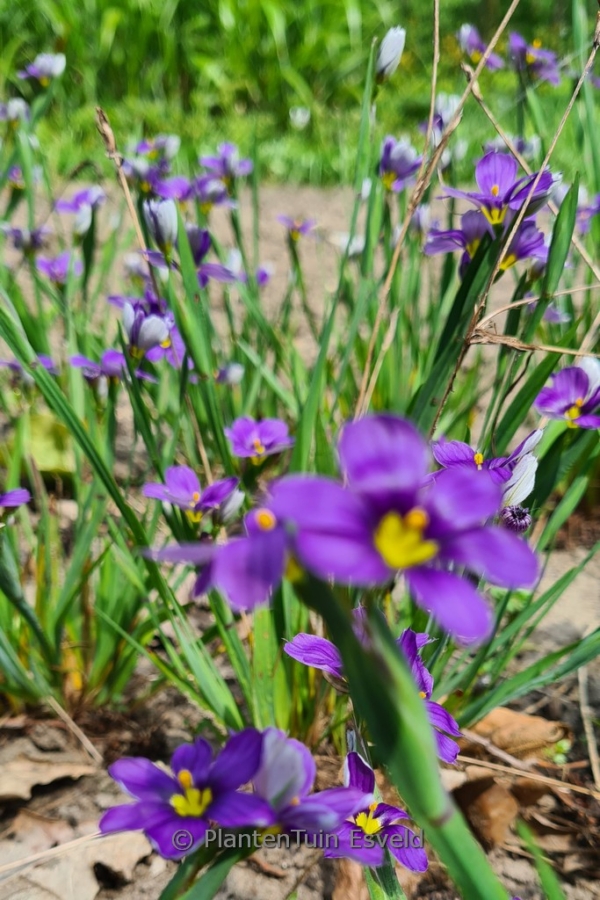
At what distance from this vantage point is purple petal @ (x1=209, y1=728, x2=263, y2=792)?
1.41ft

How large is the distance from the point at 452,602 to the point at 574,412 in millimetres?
583

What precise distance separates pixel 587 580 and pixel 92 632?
976mm

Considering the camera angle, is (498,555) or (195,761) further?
(195,761)

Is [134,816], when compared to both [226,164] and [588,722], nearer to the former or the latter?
[588,722]

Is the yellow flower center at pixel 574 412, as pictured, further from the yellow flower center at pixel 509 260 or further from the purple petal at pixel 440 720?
the purple petal at pixel 440 720

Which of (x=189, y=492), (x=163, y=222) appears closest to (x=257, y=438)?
(x=189, y=492)

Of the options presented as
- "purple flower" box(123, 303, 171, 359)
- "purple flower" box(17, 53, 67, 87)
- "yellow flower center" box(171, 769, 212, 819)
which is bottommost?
"yellow flower center" box(171, 769, 212, 819)

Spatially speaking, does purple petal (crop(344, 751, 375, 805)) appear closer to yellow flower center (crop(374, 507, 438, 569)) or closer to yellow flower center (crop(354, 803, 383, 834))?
yellow flower center (crop(354, 803, 383, 834))

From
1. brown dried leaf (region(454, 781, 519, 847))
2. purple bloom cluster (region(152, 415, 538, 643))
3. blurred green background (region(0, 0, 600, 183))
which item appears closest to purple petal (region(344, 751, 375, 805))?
purple bloom cluster (region(152, 415, 538, 643))

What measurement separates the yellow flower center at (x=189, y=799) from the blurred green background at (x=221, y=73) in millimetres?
3871

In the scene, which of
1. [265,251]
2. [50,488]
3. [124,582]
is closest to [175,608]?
[124,582]

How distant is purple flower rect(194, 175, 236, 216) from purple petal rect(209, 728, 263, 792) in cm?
124

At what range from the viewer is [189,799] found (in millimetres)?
465

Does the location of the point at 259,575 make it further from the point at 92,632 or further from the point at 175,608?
the point at 92,632
